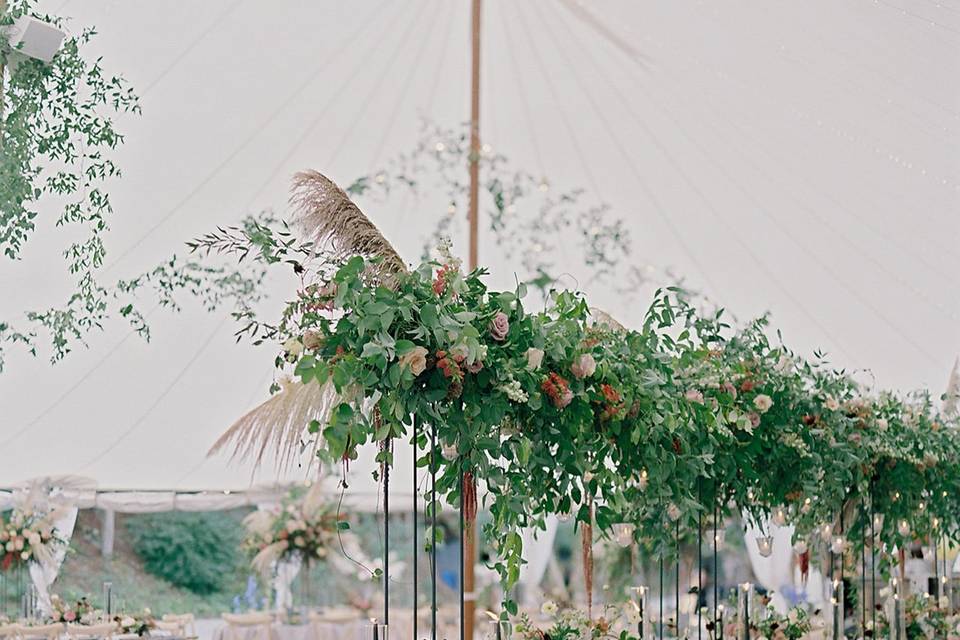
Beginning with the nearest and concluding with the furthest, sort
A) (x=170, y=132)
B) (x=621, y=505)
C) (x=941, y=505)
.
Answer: (x=621, y=505) → (x=941, y=505) → (x=170, y=132)

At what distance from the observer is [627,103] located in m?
7.76

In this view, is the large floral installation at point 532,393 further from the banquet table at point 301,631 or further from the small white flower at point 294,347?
the banquet table at point 301,631

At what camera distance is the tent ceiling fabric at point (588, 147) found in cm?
688

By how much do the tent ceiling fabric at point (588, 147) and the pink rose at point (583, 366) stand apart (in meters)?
4.59

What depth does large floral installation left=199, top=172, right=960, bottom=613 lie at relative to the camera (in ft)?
6.86

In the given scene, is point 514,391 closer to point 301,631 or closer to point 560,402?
point 560,402

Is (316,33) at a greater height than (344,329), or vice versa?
(316,33)

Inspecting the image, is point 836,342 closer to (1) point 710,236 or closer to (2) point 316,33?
(1) point 710,236

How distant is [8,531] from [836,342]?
5728 mm

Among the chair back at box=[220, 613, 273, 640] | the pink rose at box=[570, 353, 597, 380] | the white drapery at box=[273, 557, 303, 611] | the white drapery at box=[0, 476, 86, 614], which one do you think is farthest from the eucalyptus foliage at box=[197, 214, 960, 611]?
the white drapery at box=[273, 557, 303, 611]

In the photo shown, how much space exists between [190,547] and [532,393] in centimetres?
1121

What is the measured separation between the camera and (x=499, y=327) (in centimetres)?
225

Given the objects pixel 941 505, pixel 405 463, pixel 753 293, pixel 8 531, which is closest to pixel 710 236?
pixel 753 293

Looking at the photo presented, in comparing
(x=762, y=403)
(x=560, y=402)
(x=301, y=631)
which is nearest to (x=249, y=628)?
(x=301, y=631)
